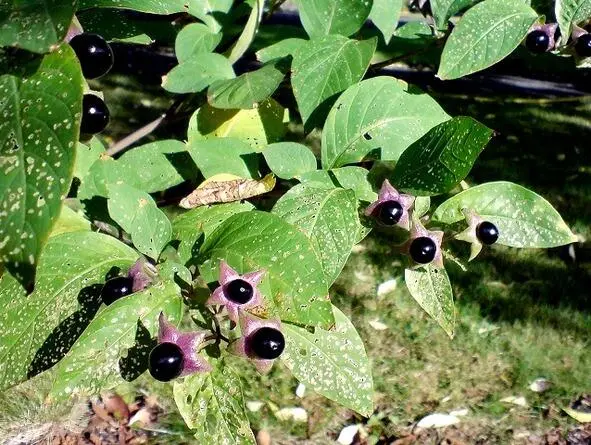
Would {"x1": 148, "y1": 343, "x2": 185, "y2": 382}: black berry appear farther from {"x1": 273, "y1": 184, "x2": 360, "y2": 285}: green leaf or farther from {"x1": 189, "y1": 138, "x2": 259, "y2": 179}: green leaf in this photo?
{"x1": 189, "y1": 138, "x2": 259, "y2": 179}: green leaf

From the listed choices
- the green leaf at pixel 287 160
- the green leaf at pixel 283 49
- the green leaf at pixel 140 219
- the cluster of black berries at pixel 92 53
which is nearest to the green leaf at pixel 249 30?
the green leaf at pixel 283 49

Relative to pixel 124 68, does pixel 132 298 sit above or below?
above

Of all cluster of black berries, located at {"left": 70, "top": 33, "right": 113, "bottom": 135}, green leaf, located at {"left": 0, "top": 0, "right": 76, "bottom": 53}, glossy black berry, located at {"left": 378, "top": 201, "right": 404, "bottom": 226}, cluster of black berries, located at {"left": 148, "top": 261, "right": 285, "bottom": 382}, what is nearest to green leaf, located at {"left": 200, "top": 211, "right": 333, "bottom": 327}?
cluster of black berries, located at {"left": 148, "top": 261, "right": 285, "bottom": 382}

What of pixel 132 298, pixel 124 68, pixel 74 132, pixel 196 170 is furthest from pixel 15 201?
pixel 124 68

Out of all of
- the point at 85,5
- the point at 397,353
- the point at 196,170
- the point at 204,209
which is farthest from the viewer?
the point at 397,353

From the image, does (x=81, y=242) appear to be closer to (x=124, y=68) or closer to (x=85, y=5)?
(x=85, y=5)

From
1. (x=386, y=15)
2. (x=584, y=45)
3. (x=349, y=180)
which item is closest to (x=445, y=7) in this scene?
(x=386, y=15)
